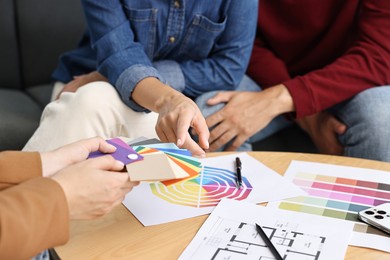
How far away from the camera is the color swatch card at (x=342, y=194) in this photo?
2.81ft

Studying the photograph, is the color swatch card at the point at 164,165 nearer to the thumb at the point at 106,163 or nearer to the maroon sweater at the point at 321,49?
the thumb at the point at 106,163

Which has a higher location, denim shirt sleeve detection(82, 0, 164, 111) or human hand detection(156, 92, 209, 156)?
denim shirt sleeve detection(82, 0, 164, 111)

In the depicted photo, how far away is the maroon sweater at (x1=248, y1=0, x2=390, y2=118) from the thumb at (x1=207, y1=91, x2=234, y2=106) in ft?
0.50

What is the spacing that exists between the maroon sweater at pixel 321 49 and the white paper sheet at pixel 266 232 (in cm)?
60

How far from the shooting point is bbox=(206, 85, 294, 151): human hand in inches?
55.0

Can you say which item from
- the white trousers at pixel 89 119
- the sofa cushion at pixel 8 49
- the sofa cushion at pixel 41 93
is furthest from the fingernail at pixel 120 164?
the sofa cushion at pixel 8 49

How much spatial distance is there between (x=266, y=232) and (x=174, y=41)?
2.44 feet

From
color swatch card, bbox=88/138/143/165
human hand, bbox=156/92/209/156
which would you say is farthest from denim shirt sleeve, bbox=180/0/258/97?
color swatch card, bbox=88/138/143/165

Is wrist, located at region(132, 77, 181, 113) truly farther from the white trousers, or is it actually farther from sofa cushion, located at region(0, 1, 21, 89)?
sofa cushion, located at region(0, 1, 21, 89)

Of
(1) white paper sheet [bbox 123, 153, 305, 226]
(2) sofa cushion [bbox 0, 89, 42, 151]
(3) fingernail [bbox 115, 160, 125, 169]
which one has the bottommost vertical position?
(2) sofa cushion [bbox 0, 89, 42, 151]

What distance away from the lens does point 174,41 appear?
1.45 meters

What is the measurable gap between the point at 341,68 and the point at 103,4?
2.13 feet

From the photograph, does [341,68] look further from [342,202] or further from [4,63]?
[4,63]

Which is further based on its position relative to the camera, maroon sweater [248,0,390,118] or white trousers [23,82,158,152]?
maroon sweater [248,0,390,118]
